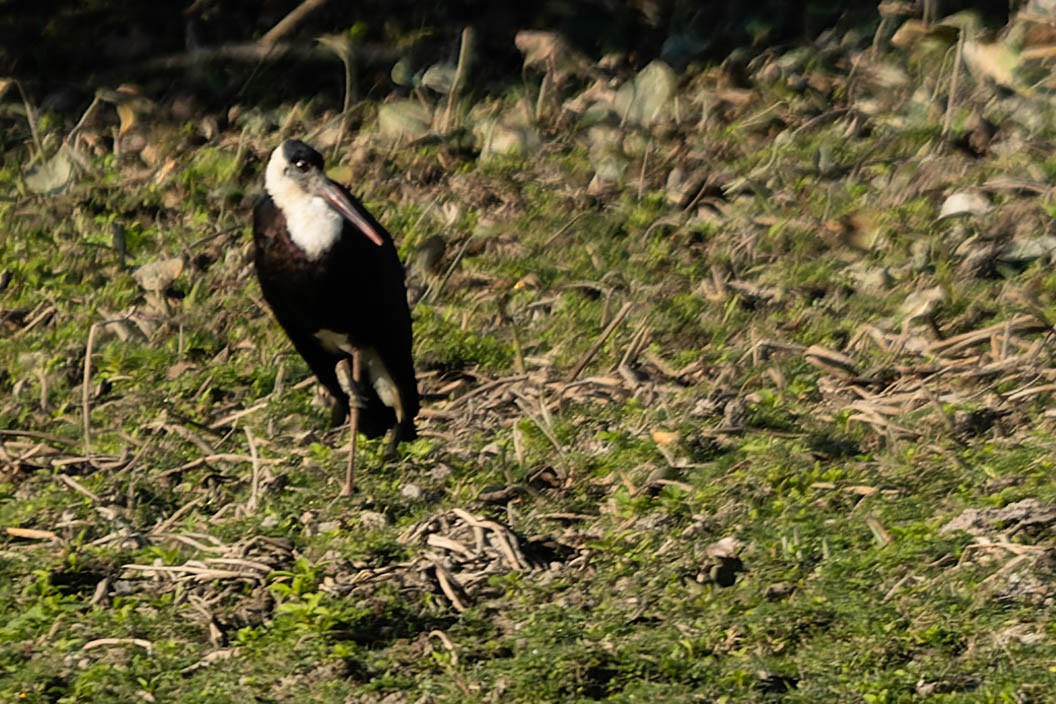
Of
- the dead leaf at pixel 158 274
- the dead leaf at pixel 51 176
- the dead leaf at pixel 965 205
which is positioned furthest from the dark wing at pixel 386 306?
the dead leaf at pixel 51 176

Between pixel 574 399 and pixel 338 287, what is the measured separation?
75cm

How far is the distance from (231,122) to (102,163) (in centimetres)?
60

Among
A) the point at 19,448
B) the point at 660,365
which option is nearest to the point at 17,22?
the point at 19,448

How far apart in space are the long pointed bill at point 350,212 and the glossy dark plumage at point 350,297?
2 cm

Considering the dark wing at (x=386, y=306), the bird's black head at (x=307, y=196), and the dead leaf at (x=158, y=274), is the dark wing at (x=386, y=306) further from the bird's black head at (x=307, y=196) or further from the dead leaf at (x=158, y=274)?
the dead leaf at (x=158, y=274)

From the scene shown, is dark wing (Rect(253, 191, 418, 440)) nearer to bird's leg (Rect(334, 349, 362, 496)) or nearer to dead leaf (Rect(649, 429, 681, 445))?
bird's leg (Rect(334, 349, 362, 496))

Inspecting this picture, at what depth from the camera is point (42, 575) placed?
430cm

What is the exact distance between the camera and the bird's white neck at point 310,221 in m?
5.16

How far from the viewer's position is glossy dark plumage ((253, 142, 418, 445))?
516cm

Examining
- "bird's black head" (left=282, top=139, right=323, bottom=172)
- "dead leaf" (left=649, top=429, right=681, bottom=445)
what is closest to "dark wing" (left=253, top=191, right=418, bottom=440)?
"bird's black head" (left=282, top=139, right=323, bottom=172)

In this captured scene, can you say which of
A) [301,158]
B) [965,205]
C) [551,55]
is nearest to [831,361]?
[965,205]

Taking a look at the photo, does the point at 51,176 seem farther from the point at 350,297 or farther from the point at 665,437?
the point at 665,437

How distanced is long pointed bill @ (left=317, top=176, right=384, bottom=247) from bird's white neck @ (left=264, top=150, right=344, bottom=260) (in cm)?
2

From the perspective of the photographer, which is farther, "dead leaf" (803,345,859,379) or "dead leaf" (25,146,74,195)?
"dead leaf" (25,146,74,195)
